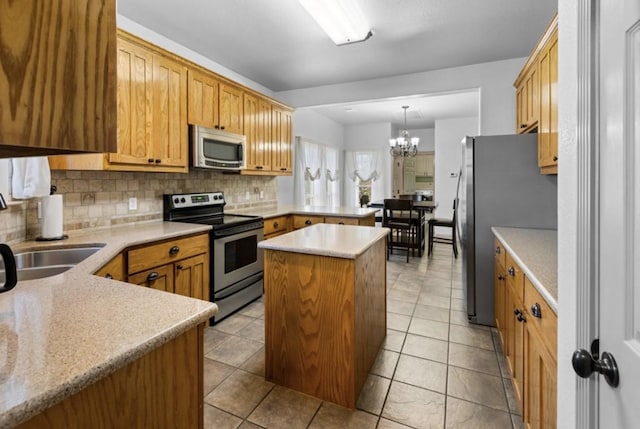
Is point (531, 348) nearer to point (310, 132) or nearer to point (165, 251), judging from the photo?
point (165, 251)

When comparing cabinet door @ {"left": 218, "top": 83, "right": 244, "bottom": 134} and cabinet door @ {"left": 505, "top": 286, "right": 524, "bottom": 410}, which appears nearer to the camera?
cabinet door @ {"left": 505, "top": 286, "right": 524, "bottom": 410}

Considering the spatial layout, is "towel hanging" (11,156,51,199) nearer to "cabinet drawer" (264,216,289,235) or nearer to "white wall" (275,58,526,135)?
"cabinet drawer" (264,216,289,235)

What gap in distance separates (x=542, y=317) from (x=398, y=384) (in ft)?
3.38

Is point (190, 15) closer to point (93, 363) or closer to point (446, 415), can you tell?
point (93, 363)

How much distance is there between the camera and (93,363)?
2.03ft

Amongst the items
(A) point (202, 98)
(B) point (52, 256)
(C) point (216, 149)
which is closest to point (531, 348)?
(B) point (52, 256)

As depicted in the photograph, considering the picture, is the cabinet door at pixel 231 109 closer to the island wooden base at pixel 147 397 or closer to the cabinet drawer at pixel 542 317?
the island wooden base at pixel 147 397

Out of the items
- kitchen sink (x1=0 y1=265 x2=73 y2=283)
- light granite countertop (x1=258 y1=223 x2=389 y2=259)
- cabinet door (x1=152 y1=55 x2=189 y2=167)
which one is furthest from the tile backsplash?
light granite countertop (x1=258 y1=223 x2=389 y2=259)

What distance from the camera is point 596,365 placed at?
0.75 meters

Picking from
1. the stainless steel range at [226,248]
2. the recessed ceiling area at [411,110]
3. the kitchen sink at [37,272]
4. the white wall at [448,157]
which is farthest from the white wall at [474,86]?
the kitchen sink at [37,272]

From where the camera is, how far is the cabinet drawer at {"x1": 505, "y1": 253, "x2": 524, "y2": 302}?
5.36 feet

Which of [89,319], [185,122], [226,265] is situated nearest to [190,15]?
[185,122]

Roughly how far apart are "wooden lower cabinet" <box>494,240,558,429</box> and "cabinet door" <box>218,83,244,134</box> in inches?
110

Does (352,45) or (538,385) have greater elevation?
(352,45)
